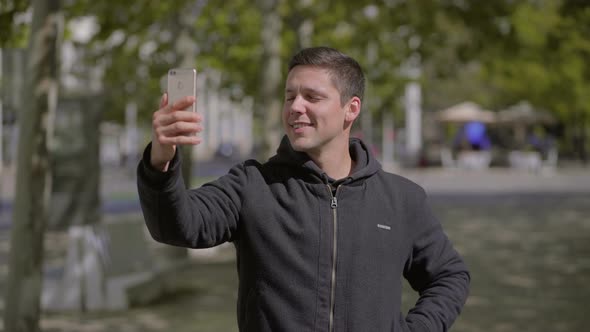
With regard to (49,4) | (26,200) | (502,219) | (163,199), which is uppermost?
(49,4)

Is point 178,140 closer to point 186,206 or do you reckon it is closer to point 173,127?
point 173,127

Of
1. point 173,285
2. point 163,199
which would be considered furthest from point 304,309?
point 173,285

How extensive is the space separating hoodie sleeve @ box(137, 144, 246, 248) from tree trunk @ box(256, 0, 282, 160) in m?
8.88

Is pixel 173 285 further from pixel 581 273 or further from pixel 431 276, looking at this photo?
pixel 431 276

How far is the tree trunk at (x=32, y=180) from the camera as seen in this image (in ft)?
20.2

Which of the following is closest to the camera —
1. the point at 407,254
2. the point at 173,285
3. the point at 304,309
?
the point at 304,309

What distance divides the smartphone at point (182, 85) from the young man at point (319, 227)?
0.99 ft

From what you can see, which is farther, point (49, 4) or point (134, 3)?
point (134, 3)

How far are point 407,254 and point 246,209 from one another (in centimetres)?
48

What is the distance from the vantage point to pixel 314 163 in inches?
103

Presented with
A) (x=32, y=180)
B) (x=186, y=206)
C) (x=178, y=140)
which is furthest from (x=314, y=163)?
(x=32, y=180)

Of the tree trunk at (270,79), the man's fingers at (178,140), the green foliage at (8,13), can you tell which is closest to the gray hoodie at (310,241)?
the man's fingers at (178,140)

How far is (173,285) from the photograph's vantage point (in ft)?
33.1

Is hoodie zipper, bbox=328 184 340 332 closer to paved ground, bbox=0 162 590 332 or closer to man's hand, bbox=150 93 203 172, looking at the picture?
man's hand, bbox=150 93 203 172
